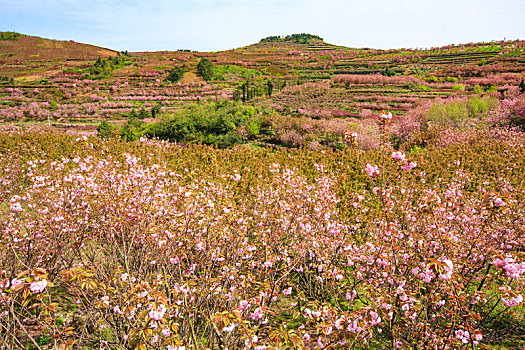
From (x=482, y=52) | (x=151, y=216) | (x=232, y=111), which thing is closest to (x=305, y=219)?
(x=151, y=216)

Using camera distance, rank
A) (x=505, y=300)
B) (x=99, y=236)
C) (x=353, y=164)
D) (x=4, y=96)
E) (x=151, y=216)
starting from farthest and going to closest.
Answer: (x=4, y=96) < (x=353, y=164) < (x=99, y=236) < (x=151, y=216) < (x=505, y=300)

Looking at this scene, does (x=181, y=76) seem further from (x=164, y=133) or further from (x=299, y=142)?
(x=299, y=142)

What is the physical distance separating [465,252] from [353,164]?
200 inches

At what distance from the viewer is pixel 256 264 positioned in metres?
3.14

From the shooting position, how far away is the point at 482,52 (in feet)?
156

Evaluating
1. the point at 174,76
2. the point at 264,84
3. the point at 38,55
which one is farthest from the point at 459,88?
the point at 38,55

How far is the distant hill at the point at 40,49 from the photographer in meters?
Answer: 55.9

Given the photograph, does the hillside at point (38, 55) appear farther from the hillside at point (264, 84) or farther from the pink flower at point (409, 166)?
the pink flower at point (409, 166)

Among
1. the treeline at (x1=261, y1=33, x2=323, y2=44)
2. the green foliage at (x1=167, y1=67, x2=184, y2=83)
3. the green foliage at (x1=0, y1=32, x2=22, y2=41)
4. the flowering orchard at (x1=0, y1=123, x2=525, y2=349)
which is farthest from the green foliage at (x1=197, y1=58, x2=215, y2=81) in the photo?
the treeline at (x1=261, y1=33, x2=323, y2=44)

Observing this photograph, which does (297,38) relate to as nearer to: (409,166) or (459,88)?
(459,88)

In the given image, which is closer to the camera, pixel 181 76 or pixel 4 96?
pixel 4 96

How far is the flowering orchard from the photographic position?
94.1 inches

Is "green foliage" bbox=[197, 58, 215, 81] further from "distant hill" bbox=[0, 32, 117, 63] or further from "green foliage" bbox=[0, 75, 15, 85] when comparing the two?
"distant hill" bbox=[0, 32, 117, 63]

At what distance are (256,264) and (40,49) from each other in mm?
83305
